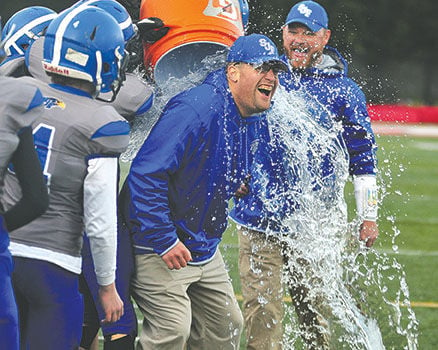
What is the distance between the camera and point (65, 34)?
3.77m

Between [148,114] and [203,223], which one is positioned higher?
[148,114]

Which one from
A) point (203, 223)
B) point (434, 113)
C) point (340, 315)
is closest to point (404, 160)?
point (434, 113)

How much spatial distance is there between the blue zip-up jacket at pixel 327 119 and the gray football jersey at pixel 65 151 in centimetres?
175

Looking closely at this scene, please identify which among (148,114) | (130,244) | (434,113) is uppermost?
(148,114)

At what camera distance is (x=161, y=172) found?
4.16 metres

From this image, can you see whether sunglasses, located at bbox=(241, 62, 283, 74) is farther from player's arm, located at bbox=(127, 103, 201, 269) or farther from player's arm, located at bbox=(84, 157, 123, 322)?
player's arm, located at bbox=(84, 157, 123, 322)

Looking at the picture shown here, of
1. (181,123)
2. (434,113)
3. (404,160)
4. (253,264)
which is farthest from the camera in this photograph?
(434,113)

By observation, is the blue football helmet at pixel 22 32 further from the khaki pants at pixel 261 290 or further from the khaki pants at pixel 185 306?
the khaki pants at pixel 261 290

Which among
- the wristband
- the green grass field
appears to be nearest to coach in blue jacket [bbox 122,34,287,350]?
the wristband

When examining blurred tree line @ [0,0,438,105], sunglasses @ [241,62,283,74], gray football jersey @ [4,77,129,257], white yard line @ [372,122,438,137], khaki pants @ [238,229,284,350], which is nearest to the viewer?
gray football jersey @ [4,77,129,257]

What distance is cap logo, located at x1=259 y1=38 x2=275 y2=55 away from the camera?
4406 mm

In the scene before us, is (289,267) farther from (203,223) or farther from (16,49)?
(16,49)

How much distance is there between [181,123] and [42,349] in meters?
1.09

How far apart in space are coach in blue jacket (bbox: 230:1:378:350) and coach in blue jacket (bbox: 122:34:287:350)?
0.73m
